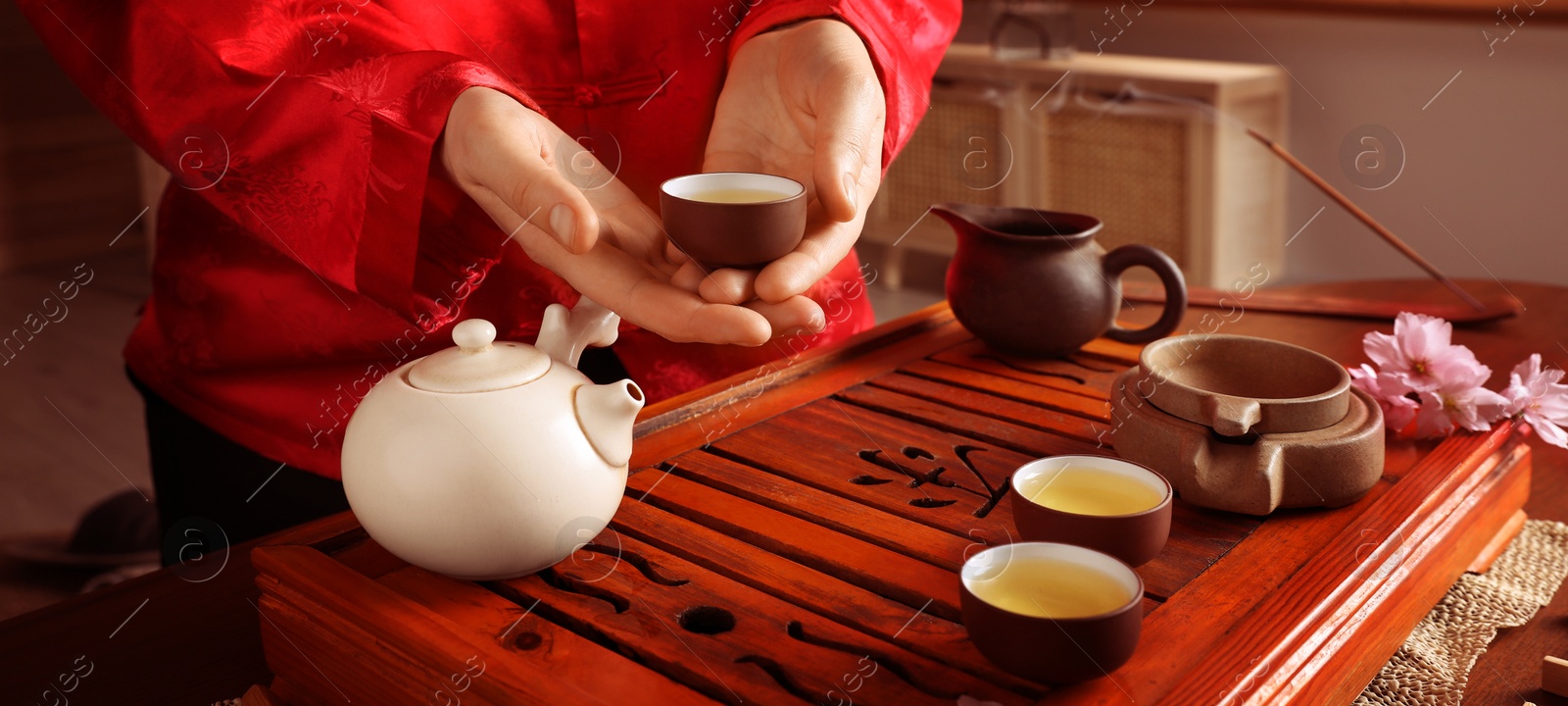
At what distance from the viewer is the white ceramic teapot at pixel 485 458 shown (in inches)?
35.7

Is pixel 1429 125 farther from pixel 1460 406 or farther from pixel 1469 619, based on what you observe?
pixel 1469 619

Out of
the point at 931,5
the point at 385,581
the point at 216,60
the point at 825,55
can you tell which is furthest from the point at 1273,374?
the point at 216,60

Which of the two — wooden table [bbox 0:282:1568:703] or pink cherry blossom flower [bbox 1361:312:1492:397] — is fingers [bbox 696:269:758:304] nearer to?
wooden table [bbox 0:282:1568:703]

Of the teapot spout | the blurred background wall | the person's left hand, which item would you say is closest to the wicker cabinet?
the blurred background wall

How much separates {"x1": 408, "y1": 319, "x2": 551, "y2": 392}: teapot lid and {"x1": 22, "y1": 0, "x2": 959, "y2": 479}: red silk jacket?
0.83 ft

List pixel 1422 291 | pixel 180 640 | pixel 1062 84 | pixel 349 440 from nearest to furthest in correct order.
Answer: pixel 349 440
pixel 180 640
pixel 1422 291
pixel 1062 84

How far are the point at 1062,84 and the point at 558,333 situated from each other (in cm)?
391

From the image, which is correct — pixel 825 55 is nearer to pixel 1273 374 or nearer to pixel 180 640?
pixel 1273 374

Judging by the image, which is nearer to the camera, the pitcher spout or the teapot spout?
the teapot spout

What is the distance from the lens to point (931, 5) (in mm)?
1664

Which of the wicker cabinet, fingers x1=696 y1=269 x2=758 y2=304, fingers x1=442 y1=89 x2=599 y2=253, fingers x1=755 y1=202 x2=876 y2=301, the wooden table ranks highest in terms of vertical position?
fingers x1=442 y1=89 x2=599 y2=253

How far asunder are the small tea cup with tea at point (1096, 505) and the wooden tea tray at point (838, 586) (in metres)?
0.05

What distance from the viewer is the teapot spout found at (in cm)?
96

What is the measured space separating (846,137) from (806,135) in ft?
0.60
